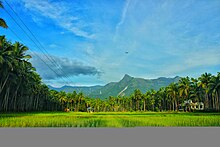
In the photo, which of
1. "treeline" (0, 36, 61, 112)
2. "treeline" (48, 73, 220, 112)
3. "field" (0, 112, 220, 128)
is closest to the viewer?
"field" (0, 112, 220, 128)

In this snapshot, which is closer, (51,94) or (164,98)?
(51,94)

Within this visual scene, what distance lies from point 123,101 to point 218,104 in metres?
61.9

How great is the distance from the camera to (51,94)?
303 ft

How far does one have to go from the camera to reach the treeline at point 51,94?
3975 cm

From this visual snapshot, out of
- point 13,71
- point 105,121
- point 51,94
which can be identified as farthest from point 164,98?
point 105,121

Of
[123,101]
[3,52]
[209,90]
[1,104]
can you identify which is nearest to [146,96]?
[123,101]

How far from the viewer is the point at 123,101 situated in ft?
407

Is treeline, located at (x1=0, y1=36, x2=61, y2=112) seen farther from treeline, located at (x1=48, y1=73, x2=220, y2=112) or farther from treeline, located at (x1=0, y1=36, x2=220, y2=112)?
treeline, located at (x1=48, y1=73, x2=220, y2=112)

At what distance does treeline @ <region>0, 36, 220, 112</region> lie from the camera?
3975 centimetres

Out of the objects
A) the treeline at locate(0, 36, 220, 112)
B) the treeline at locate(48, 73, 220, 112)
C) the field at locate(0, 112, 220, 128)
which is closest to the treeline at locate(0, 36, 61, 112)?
the treeline at locate(0, 36, 220, 112)

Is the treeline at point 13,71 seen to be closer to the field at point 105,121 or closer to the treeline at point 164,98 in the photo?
the field at point 105,121

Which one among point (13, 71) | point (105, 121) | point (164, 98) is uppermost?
point (13, 71)

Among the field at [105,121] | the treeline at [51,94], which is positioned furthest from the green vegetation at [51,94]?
the field at [105,121]

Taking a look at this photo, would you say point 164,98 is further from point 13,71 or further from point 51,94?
point 13,71
